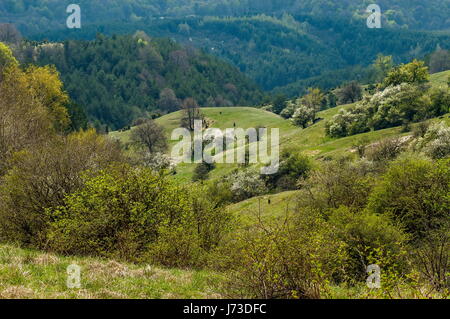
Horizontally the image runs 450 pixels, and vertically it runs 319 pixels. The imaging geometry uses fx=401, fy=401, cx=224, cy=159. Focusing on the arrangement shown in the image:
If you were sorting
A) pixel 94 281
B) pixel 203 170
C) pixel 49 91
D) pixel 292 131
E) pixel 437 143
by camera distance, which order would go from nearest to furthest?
pixel 94 281, pixel 437 143, pixel 49 91, pixel 203 170, pixel 292 131

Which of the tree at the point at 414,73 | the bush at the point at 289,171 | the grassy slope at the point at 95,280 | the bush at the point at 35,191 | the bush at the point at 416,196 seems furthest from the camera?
the tree at the point at 414,73

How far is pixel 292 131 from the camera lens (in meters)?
128

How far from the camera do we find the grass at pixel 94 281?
13320mm

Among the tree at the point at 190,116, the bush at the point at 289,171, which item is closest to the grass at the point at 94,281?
the bush at the point at 289,171

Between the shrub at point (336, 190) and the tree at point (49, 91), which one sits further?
the tree at point (49, 91)

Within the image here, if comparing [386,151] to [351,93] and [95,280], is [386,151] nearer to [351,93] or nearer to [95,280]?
[95,280]

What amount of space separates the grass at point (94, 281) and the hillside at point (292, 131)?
159 ft

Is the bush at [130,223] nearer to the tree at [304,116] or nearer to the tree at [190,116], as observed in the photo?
the tree at [304,116]

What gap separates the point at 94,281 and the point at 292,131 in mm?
116245

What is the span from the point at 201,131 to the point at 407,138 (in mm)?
91819

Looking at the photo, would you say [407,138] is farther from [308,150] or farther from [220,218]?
[220,218]

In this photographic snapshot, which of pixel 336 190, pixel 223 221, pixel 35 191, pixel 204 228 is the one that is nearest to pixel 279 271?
pixel 204 228

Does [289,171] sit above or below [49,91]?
below
